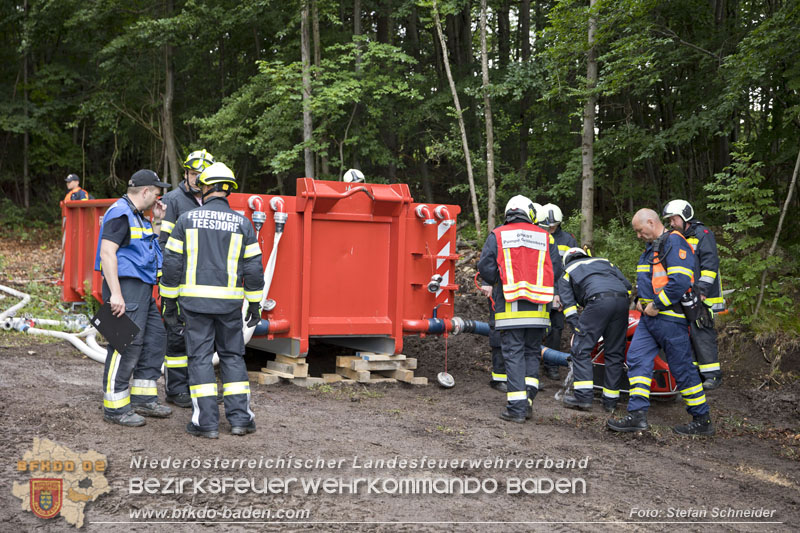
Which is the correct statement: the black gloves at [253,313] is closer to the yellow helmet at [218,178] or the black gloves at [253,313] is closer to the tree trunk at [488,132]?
the yellow helmet at [218,178]

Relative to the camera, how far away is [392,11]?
18312mm

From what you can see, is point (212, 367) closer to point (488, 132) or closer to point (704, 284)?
point (704, 284)

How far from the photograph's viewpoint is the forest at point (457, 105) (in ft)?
32.4

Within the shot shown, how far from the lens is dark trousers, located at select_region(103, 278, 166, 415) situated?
4.69 m

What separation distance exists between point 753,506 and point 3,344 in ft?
24.4

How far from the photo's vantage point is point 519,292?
5.68 m

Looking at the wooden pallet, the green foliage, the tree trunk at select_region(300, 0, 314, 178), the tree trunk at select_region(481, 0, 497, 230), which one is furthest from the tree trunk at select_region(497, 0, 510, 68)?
the wooden pallet

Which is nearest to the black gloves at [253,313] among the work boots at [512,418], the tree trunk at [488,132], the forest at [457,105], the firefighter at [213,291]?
the firefighter at [213,291]

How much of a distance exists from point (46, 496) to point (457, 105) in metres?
14.1

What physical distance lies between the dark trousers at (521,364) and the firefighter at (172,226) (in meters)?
2.56

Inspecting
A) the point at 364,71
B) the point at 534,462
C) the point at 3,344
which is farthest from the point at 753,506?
the point at 364,71

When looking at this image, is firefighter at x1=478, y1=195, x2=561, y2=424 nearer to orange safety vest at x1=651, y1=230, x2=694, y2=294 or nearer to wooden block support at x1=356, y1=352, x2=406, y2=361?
orange safety vest at x1=651, y1=230, x2=694, y2=294

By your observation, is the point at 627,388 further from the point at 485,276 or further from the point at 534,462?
the point at 534,462

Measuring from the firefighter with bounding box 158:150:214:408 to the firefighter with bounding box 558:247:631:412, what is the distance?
339 centimetres
